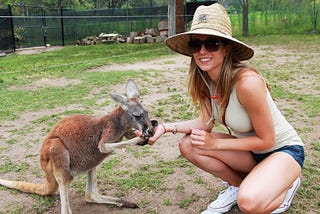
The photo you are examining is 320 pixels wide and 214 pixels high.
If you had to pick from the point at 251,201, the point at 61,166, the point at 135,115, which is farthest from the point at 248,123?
the point at 61,166

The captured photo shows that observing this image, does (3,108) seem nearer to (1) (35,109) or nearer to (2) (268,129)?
(1) (35,109)

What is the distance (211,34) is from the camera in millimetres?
1721

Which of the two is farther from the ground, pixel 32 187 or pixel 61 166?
pixel 61 166

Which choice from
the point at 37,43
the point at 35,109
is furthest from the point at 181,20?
the point at 35,109

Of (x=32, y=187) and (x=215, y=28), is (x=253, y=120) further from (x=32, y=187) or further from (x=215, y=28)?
(x=32, y=187)

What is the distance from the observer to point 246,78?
5.75 feet

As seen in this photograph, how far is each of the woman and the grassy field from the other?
33 centimetres

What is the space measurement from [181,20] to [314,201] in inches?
370

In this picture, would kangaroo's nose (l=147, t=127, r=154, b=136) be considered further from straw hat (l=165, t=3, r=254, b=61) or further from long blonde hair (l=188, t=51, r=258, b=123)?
straw hat (l=165, t=3, r=254, b=61)

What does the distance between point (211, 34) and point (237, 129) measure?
20.8 inches

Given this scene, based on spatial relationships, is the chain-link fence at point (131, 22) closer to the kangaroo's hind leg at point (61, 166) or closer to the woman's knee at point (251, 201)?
the kangaroo's hind leg at point (61, 166)

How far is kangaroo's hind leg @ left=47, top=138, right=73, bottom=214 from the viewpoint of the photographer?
1959mm

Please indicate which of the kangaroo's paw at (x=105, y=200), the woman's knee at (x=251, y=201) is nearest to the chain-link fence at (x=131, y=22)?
the kangaroo's paw at (x=105, y=200)

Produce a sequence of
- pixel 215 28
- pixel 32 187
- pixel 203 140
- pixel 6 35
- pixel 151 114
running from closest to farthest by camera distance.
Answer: pixel 215 28 < pixel 203 140 < pixel 32 187 < pixel 151 114 < pixel 6 35
